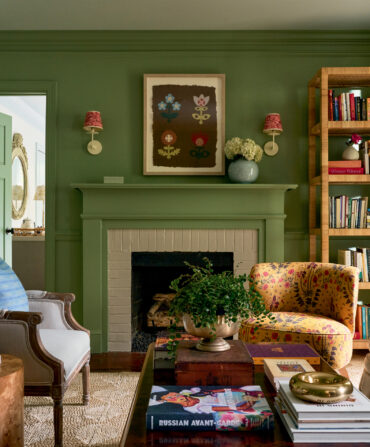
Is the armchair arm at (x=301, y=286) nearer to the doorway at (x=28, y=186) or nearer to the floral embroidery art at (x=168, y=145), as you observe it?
the floral embroidery art at (x=168, y=145)

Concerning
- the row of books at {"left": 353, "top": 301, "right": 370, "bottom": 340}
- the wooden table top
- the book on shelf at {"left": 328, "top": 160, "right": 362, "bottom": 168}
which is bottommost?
the row of books at {"left": 353, "top": 301, "right": 370, "bottom": 340}

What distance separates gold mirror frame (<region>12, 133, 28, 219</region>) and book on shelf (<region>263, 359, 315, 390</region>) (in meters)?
5.43

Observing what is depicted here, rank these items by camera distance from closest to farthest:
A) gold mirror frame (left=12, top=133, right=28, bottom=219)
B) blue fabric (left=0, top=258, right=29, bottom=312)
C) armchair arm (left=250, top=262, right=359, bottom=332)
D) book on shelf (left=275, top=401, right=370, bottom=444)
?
book on shelf (left=275, top=401, right=370, bottom=444) → blue fabric (left=0, top=258, right=29, bottom=312) → armchair arm (left=250, top=262, right=359, bottom=332) → gold mirror frame (left=12, top=133, right=28, bottom=219)

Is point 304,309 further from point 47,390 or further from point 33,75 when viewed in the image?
point 33,75

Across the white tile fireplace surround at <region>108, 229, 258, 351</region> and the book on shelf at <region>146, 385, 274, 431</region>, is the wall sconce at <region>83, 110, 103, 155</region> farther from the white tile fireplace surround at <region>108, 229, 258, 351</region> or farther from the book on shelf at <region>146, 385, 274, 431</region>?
the book on shelf at <region>146, 385, 274, 431</region>

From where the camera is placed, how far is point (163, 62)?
3.72 meters

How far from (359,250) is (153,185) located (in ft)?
5.55

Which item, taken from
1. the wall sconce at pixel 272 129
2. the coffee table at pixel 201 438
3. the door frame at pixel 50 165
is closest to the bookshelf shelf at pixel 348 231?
the wall sconce at pixel 272 129

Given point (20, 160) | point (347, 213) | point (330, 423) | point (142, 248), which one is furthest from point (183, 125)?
point (20, 160)

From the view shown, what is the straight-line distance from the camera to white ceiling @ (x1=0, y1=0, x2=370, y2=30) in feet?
10.7

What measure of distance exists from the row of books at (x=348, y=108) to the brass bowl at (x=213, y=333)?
2.40 m

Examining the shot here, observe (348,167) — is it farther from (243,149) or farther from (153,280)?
(153,280)

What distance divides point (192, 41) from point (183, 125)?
0.71m

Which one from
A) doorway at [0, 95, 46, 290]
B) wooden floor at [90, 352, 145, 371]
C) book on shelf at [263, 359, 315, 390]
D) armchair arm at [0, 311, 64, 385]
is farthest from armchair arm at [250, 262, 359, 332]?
doorway at [0, 95, 46, 290]
